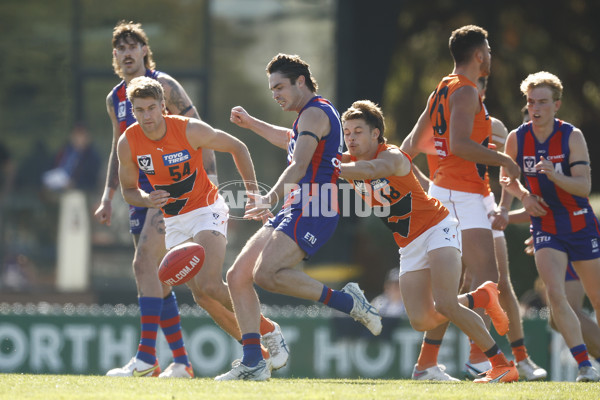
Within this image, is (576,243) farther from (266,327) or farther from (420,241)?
(266,327)

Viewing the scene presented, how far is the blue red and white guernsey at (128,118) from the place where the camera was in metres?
8.34

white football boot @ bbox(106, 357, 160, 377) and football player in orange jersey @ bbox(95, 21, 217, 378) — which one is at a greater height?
football player in orange jersey @ bbox(95, 21, 217, 378)

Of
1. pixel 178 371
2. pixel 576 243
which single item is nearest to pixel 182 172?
pixel 178 371

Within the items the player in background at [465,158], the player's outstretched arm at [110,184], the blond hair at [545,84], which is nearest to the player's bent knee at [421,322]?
the player in background at [465,158]

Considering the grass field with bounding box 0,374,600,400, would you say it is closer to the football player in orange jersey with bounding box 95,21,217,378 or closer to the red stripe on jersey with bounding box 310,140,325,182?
the football player in orange jersey with bounding box 95,21,217,378

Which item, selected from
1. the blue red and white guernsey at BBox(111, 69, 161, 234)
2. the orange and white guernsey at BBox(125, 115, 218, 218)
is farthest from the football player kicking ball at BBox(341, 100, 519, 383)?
the blue red and white guernsey at BBox(111, 69, 161, 234)

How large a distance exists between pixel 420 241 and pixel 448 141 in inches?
35.1

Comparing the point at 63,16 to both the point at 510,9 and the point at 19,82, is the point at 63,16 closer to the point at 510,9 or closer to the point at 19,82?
the point at 19,82

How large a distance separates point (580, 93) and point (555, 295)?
1088 cm

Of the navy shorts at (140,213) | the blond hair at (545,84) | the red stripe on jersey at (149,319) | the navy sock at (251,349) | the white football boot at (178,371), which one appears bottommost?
the white football boot at (178,371)

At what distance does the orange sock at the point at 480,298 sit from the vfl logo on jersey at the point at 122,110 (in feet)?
10.7

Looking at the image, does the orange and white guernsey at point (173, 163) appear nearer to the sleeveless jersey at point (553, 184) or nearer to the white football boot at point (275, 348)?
the white football boot at point (275, 348)

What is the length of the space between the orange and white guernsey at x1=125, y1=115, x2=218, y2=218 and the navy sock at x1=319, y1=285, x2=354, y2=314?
1.37 metres

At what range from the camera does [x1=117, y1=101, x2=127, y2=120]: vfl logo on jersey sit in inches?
331
